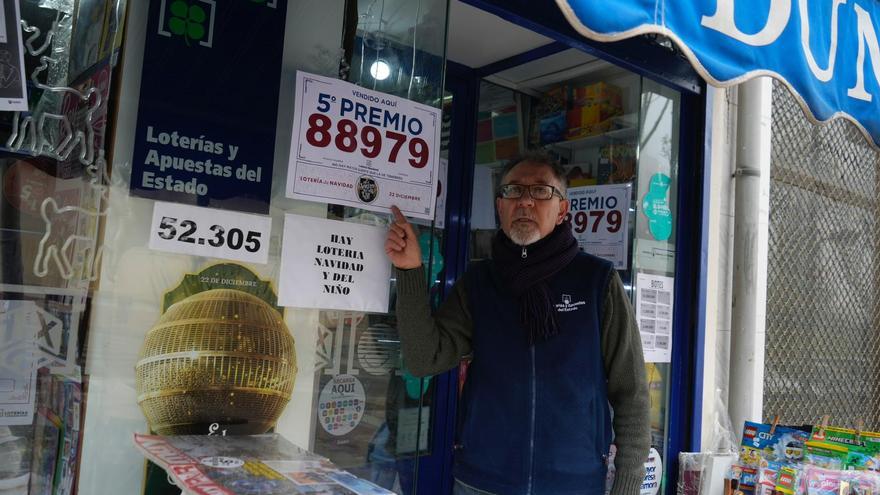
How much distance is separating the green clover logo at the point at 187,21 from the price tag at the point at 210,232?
513 mm

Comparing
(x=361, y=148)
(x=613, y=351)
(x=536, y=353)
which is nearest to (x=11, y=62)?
(x=361, y=148)

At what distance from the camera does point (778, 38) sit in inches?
110

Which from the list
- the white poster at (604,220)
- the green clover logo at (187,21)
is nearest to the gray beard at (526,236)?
the green clover logo at (187,21)

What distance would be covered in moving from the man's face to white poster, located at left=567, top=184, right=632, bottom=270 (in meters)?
1.31

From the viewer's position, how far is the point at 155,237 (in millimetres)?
1928

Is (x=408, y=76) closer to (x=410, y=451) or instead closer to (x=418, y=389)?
(x=418, y=389)

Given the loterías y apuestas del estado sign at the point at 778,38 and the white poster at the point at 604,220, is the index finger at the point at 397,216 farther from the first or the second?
the white poster at the point at 604,220

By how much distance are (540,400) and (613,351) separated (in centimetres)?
34

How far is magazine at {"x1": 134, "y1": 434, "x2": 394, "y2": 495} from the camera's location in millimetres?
1424

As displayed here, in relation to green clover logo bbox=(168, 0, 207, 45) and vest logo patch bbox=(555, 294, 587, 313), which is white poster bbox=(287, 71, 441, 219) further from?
vest logo patch bbox=(555, 294, 587, 313)

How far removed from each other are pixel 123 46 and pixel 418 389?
1440 mm

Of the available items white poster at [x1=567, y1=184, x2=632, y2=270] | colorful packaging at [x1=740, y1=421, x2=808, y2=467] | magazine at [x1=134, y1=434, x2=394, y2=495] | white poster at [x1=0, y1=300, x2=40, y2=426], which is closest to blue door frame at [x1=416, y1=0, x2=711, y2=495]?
colorful packaging at [x1=740, y1=421, x2=808, y2=467]

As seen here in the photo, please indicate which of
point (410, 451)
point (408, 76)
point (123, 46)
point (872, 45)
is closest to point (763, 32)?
point (872, 45)

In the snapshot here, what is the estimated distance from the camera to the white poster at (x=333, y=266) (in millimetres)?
2156
